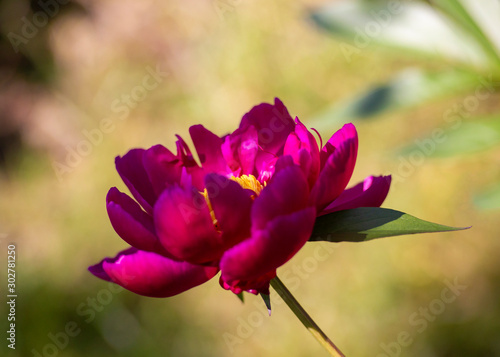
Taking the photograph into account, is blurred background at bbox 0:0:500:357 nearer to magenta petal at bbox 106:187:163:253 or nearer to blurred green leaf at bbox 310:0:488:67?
blurred green leaf at bbox 310:0:488:67

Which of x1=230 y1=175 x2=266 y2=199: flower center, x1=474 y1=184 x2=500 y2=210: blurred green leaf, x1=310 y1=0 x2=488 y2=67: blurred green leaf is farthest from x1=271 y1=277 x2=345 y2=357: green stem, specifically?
x1=310 y1=0 x2=488 y2=67: blurred green leaf

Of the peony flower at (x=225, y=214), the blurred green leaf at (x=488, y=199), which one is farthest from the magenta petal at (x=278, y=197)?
the blurred green leaf at (x=488, y=199)

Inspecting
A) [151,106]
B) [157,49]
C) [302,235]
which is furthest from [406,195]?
[302,235]

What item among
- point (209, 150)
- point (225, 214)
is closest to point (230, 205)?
point (225, 214)

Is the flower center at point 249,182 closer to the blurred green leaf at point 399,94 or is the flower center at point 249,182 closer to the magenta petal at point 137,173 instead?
the magenta petal at point 137,173

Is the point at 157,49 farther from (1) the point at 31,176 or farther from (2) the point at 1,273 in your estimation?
(2) the point at 1,273
